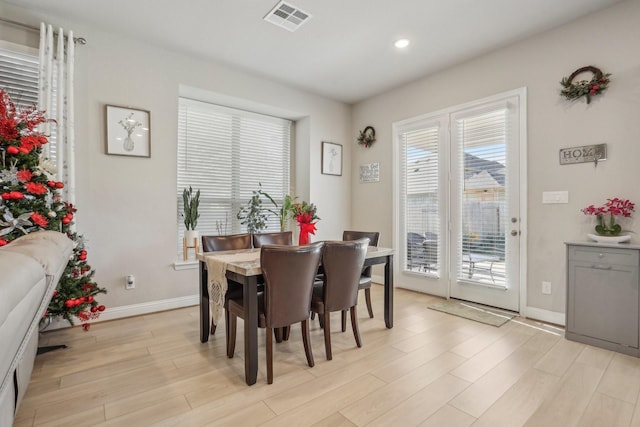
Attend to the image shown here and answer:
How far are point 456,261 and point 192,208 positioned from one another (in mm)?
3215

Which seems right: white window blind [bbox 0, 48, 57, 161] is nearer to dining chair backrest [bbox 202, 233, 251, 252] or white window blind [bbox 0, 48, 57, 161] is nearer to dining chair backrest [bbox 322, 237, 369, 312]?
dining chair backrest [bbox 202, 233, 251, 252]

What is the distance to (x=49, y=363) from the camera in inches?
87.7

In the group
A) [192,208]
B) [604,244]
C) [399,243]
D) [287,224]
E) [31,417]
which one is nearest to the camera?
[31,417]

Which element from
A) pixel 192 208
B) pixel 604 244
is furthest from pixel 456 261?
pixel 192 208

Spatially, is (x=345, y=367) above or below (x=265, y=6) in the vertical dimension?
below

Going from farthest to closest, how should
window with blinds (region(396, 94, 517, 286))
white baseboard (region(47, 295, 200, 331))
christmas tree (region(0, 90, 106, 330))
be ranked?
1. window with blinds (region(396, 94, 517, 286))
2. white baseboard (region(47, 295, 200, 331))
3. christmas tree (region(0, 90, 106, 330))

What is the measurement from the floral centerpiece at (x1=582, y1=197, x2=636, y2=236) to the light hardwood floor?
0.96 metres

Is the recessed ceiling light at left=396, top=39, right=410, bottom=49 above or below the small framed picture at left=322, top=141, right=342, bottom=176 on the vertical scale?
above

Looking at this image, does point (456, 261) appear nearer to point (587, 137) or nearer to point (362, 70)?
point (587, 137)

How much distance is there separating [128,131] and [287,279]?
2451 millimetres

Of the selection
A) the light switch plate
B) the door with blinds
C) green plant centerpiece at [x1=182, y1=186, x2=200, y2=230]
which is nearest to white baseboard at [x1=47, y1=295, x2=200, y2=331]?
green plant centerpiece at [x1=182, y1=186, x2=200, y2=230]

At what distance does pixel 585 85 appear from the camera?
2.78 m

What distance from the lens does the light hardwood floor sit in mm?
1658

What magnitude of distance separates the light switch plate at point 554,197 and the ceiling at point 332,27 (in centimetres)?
157
